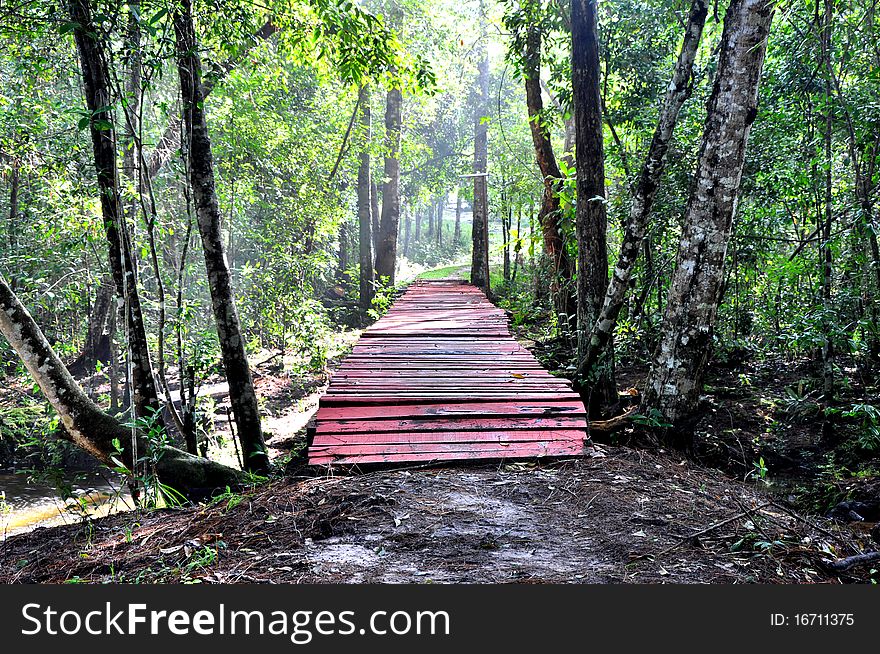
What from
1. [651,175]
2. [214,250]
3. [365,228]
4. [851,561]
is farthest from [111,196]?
[365,228]

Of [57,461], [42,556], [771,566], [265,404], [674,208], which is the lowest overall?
[57,461]

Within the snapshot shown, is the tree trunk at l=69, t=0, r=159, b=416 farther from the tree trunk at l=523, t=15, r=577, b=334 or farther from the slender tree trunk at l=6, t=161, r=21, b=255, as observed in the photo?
the slender tree trunk at l=6, t=161, r=21, b=255

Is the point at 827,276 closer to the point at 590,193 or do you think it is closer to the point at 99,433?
the point at 590,193

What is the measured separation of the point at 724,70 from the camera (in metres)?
4.08

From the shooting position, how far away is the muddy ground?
2.44 m

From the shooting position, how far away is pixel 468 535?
279 centimetres

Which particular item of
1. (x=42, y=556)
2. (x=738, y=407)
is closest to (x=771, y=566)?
(x=42, y=556)

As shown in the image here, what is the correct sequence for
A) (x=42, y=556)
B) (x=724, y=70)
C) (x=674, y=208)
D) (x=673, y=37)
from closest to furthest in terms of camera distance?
(x=42, y=556)
(x=724, y=70)
(x=674, y=208)
(x=673, y=37)

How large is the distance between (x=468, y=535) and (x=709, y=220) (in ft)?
9.70

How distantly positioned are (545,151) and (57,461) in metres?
10.4

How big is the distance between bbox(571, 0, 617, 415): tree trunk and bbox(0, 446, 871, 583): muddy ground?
140 cm

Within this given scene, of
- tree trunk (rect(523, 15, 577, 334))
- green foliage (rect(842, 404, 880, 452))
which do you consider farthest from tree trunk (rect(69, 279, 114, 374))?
green foliage (rect(842, 404, 880, 452))

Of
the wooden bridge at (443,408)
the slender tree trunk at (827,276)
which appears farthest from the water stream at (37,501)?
the slender tree trunk at (827,276)

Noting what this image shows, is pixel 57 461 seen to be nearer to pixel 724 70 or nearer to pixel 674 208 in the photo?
pixel 674 208
